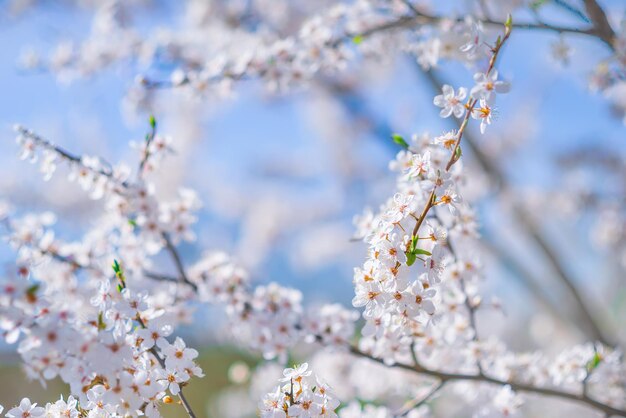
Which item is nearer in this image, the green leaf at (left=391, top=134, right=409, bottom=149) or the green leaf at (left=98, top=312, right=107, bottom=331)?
the green leaf at (left=98, top=312, right=107, bottom=331)

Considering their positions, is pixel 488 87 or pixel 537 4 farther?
pixel 537 4

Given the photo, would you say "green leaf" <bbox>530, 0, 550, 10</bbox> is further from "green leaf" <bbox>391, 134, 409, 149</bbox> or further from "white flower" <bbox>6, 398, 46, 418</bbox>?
"white flower" <bbox>6, 398, 46, 418</bbox>

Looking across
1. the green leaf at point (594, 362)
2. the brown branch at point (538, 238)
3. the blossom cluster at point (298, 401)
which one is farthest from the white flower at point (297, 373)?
the brown branch at point (538, 238)

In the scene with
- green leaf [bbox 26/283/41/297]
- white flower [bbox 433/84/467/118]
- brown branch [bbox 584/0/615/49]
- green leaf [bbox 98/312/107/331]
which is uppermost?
brown branch [bbox 584/0/615/49]

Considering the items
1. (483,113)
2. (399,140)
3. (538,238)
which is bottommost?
(483,113)

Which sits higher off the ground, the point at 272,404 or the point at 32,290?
the point at 32,290

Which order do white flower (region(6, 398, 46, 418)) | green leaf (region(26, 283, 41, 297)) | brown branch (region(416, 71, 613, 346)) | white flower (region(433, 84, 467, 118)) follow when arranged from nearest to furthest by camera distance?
1. green leaf (region(26, 283, 41, 297))
2. white flower (region(6, 398, 46, 418))
3. white flower (region(433, 84, 467, 118))
4. brown branch (region(416, 71, 613, 346))

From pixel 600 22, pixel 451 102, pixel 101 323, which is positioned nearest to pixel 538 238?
pixel 600 22

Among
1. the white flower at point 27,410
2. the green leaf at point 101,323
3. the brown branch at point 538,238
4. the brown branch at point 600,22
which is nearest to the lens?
the green leaf at point 101,323

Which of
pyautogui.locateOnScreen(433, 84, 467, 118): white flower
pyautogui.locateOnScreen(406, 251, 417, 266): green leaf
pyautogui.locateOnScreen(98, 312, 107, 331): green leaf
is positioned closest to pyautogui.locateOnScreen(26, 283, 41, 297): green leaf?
pyautogui.locateOnScreen(98, 312, 107, 331): green leaf

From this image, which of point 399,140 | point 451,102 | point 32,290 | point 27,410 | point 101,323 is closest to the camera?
point 32,290

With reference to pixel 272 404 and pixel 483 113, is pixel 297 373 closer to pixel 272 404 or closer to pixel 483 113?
pixel 272 404

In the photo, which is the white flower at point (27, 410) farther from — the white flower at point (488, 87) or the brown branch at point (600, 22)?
the brown branch at point (600, 22)
